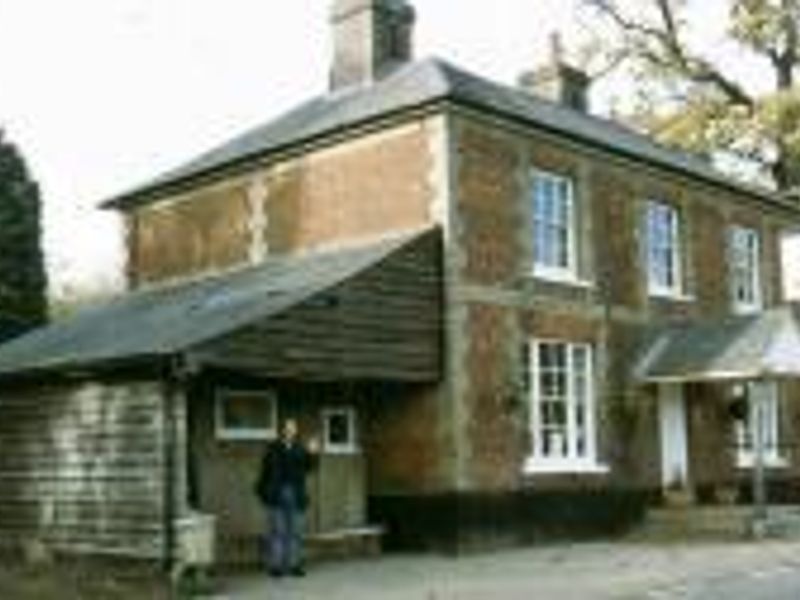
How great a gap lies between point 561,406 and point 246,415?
18.8ft

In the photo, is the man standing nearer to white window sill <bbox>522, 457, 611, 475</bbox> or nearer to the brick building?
the brick building

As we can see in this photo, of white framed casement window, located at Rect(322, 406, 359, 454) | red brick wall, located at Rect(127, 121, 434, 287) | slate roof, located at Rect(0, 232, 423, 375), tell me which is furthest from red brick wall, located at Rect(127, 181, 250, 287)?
white framed casement window, located at Rect(322, 406, 359, 454)

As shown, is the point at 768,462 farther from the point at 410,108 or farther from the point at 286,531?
the point at 286,531

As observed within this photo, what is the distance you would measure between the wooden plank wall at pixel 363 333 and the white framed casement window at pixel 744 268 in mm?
9770

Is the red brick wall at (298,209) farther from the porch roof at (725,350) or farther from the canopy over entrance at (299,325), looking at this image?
the porch roof at (725,350)

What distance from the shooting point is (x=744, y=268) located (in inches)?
1232

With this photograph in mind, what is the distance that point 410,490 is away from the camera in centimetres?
2273

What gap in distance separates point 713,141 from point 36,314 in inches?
744

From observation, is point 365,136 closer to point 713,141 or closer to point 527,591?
point 527,591

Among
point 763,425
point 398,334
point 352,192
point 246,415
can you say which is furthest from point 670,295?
point 246,415

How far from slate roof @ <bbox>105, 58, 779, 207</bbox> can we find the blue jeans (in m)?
6.69

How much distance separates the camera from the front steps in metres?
24.1

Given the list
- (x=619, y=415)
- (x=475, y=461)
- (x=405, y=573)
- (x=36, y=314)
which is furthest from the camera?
(x=36, y=314)

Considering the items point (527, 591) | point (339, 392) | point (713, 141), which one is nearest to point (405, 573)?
point (527, 591)
